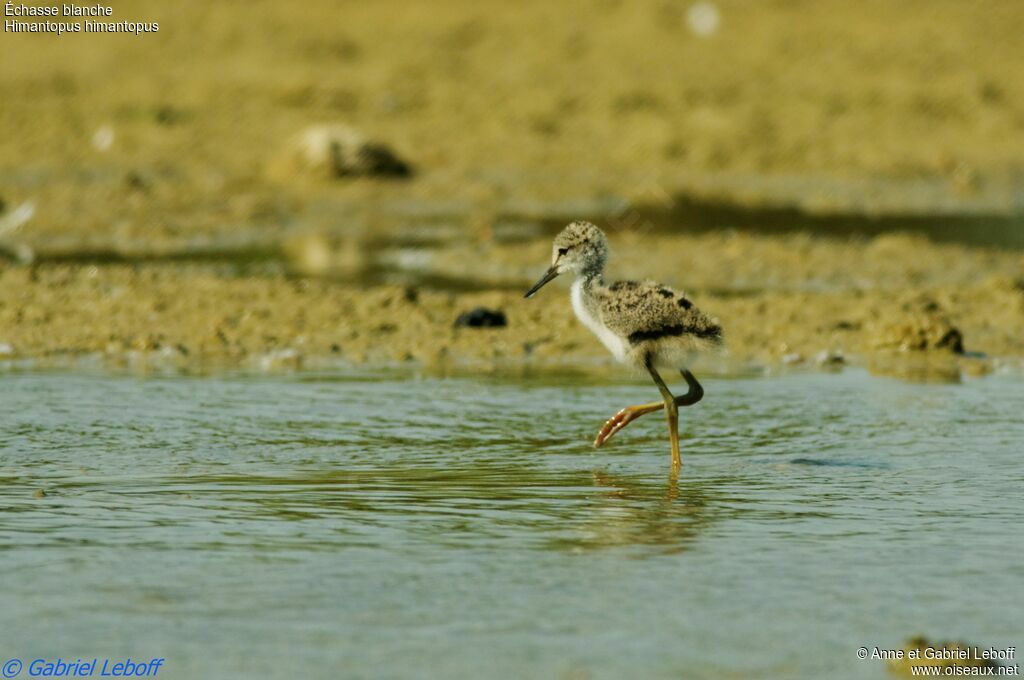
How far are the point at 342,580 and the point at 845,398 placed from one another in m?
4.46

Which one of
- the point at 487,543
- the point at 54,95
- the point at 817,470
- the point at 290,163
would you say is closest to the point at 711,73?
the point at 290,163

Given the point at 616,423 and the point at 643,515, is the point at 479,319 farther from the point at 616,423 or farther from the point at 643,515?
the point at 643,515

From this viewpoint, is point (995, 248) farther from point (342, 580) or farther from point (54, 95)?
point (54, 95)

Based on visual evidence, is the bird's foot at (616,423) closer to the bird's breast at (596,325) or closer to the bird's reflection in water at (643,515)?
the bird's breast at (596,325)

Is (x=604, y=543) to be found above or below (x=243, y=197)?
below

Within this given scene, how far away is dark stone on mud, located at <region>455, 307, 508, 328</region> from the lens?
1182 cm

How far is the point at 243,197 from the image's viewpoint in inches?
759

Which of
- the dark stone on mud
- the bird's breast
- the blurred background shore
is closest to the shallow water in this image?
the bird's breast

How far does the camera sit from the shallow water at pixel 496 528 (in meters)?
5.30

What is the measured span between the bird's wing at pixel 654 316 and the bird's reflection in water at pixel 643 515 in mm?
725

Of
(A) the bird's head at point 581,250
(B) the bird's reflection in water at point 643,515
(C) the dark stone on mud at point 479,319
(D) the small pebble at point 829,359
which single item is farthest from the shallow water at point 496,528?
(C) the dark stone on mud at point 479,319

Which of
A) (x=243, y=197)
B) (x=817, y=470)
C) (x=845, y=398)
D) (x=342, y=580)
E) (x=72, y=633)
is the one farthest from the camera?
(x=243, y=197)

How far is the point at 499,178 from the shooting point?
21.3 metres

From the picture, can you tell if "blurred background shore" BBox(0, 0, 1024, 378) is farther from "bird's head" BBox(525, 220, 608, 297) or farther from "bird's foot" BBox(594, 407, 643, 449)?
"bird's foot" BBox(594, 407, 643, 449)
